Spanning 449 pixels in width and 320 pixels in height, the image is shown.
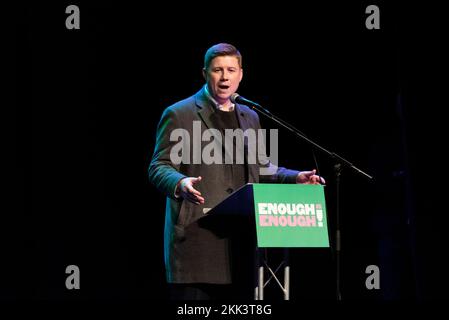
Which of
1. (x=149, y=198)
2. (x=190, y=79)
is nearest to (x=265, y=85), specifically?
(x=190, y=79)

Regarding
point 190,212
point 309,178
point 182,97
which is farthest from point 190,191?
point 182,97

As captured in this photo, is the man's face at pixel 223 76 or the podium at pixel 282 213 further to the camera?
the man's face at pixel 223 76

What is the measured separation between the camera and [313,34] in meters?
5.59

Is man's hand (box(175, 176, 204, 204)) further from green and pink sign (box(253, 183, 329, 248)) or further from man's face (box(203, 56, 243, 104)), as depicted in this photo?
man's face (box(203, 56, 243, 104))

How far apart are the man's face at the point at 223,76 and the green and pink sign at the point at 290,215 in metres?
0.77

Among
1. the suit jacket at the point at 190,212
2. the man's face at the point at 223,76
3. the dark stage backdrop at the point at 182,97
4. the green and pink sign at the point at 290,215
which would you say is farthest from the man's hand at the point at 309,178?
the dark stage backdrop at the point at 182,97

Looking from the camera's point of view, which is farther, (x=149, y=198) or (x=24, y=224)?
(x=149, y=198)

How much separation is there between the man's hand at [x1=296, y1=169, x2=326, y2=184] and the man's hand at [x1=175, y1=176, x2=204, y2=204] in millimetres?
653

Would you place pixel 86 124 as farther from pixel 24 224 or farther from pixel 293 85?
pixel 293 85

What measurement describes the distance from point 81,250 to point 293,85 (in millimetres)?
1975

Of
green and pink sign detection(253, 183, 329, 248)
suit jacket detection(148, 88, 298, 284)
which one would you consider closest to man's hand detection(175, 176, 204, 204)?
suit jacket detection(148, 88, 298, 284)

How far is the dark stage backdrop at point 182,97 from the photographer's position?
16.5 ft

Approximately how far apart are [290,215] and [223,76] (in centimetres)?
91

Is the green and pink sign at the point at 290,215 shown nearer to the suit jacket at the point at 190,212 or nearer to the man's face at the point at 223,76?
the suit jacket at the point at 190,212
